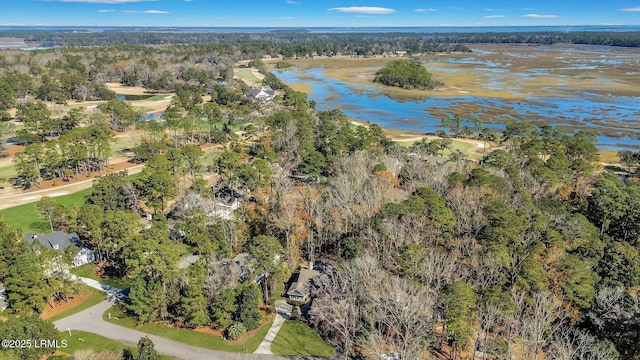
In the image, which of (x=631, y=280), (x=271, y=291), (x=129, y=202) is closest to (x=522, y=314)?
(x=631, y=280)

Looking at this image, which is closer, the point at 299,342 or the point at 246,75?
the point at 299,342

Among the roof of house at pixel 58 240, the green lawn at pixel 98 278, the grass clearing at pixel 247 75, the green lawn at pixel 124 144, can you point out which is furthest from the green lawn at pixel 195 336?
the grass clearing at pixel 247 75

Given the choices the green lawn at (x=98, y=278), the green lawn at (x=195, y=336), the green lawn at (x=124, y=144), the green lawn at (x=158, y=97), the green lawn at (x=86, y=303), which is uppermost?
the green lawn at (x=158, y=97)

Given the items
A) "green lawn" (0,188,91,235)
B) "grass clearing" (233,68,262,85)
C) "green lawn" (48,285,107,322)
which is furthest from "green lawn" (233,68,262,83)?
"green lawn" (48,285,107,322)

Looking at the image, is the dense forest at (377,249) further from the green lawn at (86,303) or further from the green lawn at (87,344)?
the green lawn at (87,344)

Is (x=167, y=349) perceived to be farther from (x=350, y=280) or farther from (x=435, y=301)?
(x=435, y=301)

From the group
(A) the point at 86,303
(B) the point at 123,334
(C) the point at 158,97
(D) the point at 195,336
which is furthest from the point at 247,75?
(D) the point at 195,336

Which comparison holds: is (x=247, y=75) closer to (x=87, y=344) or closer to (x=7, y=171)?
(x=7, y=171)
